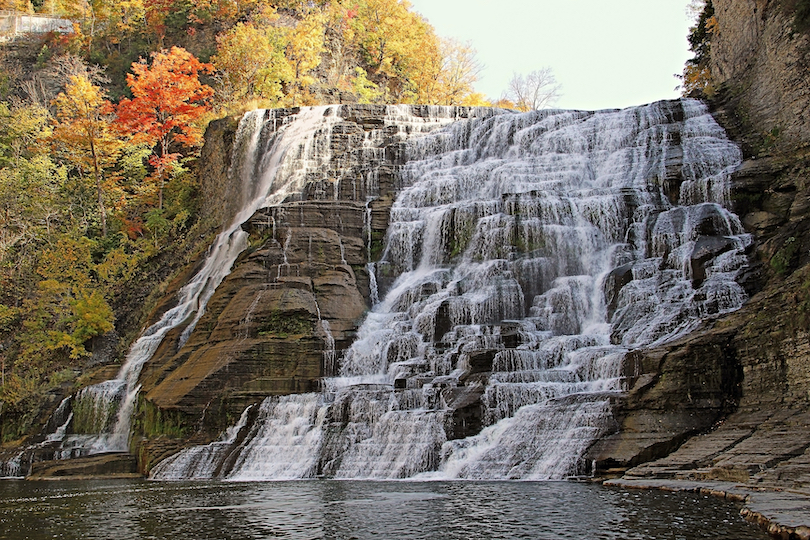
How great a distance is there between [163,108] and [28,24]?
2633 cm

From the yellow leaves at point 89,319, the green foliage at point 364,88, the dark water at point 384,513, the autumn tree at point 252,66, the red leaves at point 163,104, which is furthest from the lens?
the green foliage at point 364,88

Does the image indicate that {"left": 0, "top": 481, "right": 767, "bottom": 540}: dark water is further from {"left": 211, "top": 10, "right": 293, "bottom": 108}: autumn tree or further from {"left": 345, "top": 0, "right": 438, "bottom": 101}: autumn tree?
{"left": 345, "top": 0, "right": 438, "bottom": 101}: autumn tree

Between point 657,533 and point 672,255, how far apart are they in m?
15.6

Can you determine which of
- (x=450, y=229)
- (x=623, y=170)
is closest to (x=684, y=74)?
(x=623, y=170)

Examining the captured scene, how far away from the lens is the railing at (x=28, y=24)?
62.8 meters

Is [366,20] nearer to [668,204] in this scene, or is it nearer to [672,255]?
[668,204]

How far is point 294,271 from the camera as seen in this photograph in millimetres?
27766

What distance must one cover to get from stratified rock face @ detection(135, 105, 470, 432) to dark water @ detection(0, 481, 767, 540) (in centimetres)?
723

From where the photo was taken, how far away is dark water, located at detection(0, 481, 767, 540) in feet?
31.6

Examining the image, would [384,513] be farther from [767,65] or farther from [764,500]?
[767,65]

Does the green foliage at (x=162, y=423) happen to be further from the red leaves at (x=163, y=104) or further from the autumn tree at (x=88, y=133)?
the red leaves at (x=163, y=104)

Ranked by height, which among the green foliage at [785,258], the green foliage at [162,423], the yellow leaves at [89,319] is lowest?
the green foliage at [162,423]

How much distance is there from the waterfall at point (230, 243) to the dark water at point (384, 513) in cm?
1017

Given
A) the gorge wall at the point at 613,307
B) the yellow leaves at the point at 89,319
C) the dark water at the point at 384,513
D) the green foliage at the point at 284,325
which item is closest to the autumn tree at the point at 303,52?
the gorge wall at the point at 613,307
